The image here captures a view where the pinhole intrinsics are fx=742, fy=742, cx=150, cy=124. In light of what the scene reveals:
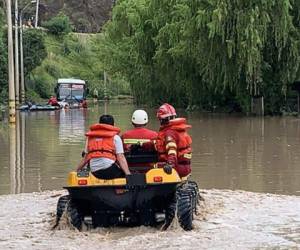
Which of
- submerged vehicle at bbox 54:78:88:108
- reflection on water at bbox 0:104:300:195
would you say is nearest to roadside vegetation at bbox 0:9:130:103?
submerged vehicle at bbox 54:78:88:108

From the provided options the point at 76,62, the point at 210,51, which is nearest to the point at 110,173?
the point at 210,51

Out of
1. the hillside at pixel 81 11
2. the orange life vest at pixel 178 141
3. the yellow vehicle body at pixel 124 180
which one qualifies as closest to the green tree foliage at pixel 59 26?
the hillside at pixel 81 11

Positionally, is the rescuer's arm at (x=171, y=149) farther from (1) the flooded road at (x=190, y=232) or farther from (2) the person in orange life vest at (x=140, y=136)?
(1) the flooded road at (x=190, y=232)

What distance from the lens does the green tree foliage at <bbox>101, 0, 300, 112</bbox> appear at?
3619 centimetres

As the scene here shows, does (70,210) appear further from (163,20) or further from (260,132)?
(163,20)

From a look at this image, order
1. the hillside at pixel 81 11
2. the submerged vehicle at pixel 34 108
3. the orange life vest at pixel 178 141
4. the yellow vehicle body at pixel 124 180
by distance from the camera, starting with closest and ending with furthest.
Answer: the yellow vehicle body at pixel 124 180
the orange life vest at pixel 178 141
the submerged vehicle at pixel 34 108
the hillside at pixel 81 11

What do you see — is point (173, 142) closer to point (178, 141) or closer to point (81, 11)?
point (178, 141)

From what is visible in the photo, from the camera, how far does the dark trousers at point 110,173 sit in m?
9.23

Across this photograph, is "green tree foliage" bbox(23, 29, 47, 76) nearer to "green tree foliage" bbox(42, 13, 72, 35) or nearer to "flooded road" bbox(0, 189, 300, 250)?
"green tree foliage" bbox(42, 13, 72, 35)

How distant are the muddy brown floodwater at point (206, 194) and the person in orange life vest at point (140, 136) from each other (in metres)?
1.22

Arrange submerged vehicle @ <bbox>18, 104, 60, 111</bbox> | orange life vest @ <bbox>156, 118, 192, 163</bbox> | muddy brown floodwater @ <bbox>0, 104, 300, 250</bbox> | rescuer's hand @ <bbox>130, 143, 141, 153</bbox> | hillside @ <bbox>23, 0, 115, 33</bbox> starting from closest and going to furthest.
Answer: muddy brown floodwater @ <bbox>0, 104, 300, 250</bbox> → orange life vest @ <bbox>156, 118, 192, 163</bbox> → rescuer's hand @ <bbox>130, 143, 141, 153</bbox> → submerged vehicle @ <bbox>18, 104, 60, 111</bbox> → hillside @ <bbox>23, 0, 115, 33</bbox>

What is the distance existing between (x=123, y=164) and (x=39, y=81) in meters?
76.6

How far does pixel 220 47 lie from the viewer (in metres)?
37.4

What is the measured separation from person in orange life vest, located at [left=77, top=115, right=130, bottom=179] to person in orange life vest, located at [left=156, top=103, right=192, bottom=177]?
0.68 m
